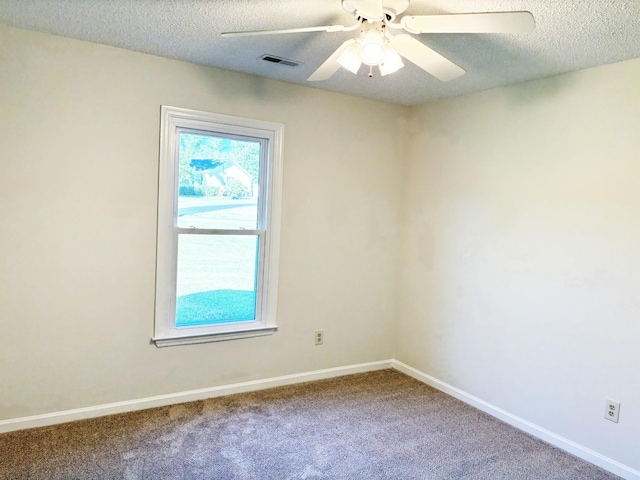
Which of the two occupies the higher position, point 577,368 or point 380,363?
point 577,368

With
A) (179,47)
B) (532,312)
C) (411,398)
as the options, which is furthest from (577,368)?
(179,47)

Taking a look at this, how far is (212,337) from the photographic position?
3359mm

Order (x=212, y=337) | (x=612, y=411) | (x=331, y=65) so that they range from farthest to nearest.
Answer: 1. (x=212, y=337)
2. (x=612, y=411)
3. (x=331, y=65)

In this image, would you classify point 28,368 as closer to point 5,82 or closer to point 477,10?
point 5,82

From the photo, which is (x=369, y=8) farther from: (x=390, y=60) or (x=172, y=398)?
(x=172, y=398)

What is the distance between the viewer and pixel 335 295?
3.91 metres

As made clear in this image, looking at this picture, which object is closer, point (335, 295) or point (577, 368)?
point (577, 368)

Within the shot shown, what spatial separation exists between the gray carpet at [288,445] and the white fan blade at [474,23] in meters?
2.25

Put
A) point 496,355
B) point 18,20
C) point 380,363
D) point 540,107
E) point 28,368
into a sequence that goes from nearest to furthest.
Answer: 1. point 18,20
2. point 28,368
3. point 540,107
4. point 496,355
5. point 380,363

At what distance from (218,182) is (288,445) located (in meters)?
1.88

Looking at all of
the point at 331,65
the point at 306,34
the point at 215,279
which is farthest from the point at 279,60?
the point at 215,279

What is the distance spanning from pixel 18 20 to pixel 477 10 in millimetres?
2453

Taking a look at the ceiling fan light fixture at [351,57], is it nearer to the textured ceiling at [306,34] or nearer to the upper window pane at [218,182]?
the textured ceiling at [306,34]

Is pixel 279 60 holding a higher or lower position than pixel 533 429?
higher
